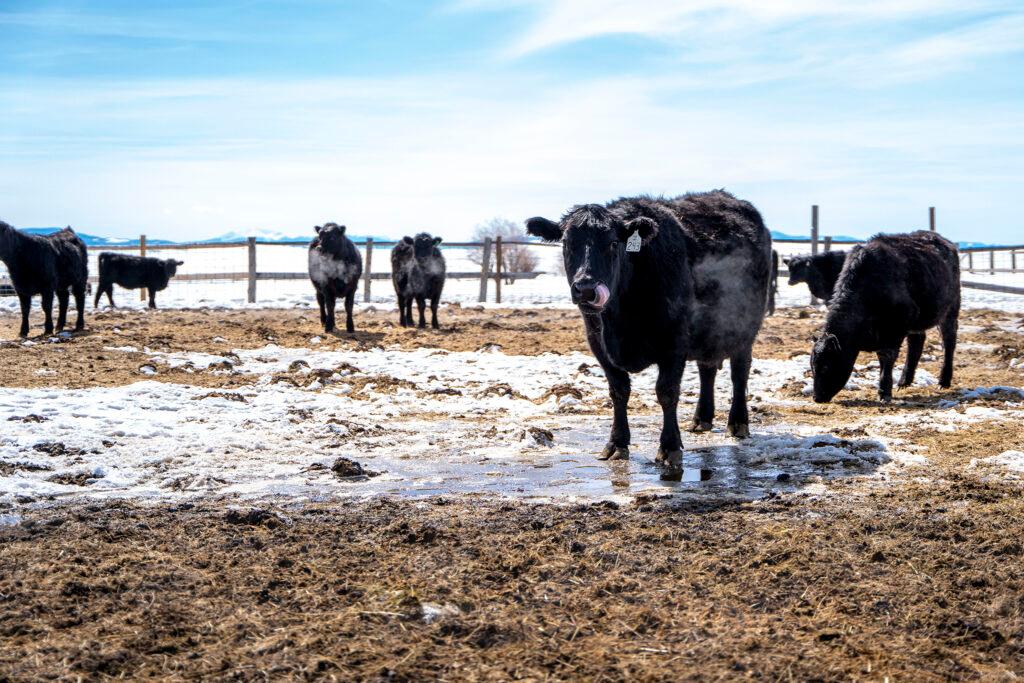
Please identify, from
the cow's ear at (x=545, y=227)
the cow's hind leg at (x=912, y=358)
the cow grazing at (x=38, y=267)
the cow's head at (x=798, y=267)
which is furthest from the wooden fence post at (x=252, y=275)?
the cow's ear at (x=545, y=227)

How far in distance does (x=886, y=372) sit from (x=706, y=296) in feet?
11.0

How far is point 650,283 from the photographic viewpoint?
6641 millimetres

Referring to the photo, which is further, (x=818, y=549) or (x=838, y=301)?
(x=838, y=301)

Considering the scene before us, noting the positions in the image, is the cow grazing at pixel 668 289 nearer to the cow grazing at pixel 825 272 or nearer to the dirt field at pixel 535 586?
Result: the dirt field at pixel 535 586

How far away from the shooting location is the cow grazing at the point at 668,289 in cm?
627

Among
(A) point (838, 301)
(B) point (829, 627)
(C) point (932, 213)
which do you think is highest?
(C) point (932, 213)

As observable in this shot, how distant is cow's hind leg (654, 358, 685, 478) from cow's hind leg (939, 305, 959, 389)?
5.51m

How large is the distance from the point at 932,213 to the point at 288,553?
27.6 meters

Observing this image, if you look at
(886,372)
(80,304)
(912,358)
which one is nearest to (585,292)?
(886,372)

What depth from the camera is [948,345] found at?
10961 mm

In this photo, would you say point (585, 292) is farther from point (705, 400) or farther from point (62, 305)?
point (62, 305)

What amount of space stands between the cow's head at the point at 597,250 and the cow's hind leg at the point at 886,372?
4.38 metres

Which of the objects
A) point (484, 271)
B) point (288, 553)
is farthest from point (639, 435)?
point (484, 271)

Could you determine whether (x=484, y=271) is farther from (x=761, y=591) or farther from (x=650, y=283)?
(x=761, y=591)
